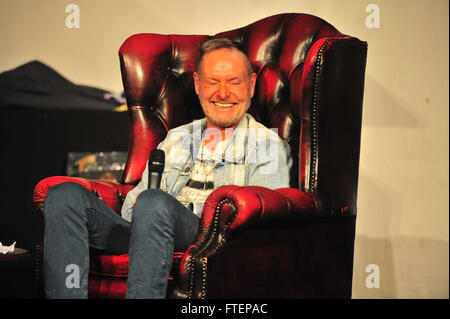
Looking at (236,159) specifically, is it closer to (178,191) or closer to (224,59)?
(178,191)

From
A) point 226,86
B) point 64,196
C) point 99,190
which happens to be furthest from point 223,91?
point 64,196

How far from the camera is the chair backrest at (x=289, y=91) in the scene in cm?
196

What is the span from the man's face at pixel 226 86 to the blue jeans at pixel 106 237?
0.55 m

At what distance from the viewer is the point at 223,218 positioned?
1.70 metres

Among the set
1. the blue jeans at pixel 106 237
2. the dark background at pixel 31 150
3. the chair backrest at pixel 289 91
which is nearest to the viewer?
the blue jeans at pixel 106 237

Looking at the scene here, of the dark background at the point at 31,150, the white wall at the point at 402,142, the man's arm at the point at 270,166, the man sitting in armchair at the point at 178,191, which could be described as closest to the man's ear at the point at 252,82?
the man sitting in armchair at the point at 178,191

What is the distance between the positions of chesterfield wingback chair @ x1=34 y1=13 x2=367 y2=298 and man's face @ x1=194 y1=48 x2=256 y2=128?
0.60ft

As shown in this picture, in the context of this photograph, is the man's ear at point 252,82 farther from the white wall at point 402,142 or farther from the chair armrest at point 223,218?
the white wall at point 402,142

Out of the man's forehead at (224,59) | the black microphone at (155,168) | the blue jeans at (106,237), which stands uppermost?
the man's forehead at (224,59)

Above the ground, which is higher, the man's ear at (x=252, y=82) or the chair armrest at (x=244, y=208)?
the man's ear at (x=252, y=82)

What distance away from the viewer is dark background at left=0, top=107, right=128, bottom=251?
315 centimetres

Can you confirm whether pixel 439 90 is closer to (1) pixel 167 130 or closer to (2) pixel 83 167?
(1) pixel 167 130

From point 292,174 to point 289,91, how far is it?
0.42 m
